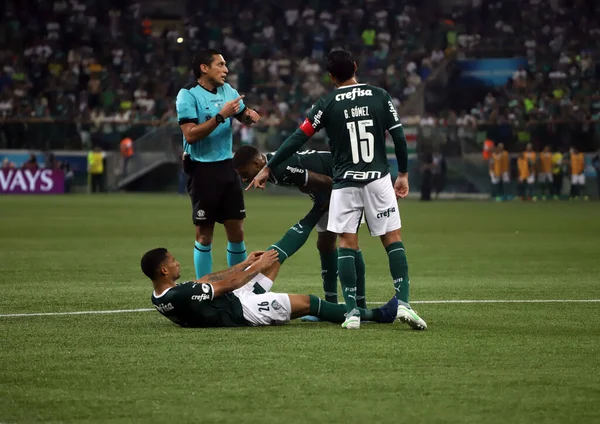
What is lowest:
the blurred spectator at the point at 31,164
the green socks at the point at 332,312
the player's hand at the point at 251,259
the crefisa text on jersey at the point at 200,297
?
the blurred spectator at the point at 31,164

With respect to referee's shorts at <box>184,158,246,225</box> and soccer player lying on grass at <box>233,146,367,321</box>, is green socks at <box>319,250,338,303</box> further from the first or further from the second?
referee's shorts at <box>184,158,246,225</box>

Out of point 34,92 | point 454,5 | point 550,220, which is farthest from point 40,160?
point 550,220

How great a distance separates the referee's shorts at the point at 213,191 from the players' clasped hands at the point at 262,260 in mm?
1766

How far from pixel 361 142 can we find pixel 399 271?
109 centimetres

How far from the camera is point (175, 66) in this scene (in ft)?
157

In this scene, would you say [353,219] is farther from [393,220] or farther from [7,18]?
[7,18]

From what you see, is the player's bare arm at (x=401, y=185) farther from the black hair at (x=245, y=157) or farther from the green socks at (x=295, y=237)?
the black hair at (x=245, y=157)

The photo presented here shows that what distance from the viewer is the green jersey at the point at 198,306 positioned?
29.4ft

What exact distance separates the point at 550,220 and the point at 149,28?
2848 centimetres

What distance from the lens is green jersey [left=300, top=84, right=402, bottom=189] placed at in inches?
359

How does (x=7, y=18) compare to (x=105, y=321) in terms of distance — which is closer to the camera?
(x=105, y=321)

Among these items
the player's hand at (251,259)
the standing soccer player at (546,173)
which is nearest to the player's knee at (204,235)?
the player's hand at (251,259)

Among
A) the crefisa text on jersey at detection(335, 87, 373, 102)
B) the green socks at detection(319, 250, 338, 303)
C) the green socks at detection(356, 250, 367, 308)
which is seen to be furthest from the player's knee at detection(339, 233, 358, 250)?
the crefisa text on jersey at detection(335, 87, 373, 102)

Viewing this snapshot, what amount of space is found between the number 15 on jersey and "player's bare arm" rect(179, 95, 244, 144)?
1.77m
